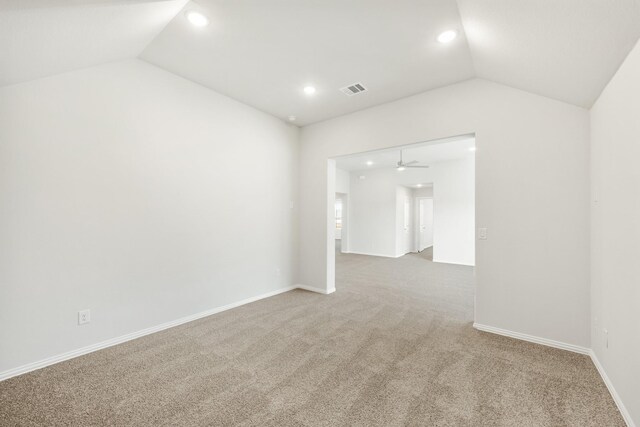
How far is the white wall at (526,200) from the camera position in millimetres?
2572

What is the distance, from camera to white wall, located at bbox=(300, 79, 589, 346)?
257 cm

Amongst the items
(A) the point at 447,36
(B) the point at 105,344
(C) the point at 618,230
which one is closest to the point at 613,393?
(C) the point at 618,230

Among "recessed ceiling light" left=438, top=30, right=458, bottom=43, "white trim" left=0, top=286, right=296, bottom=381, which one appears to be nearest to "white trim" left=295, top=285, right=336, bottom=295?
"white trim" left=0, top=286, right=296, bottom=381

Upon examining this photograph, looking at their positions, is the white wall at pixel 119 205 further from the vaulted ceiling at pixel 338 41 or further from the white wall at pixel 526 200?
the white wall at pixel 526 200

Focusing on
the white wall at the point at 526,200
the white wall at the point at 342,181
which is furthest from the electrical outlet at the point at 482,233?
the white wall at the point at 342,181

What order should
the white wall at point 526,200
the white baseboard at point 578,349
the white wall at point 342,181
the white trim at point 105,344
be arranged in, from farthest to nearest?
the white wall at point 342,181, the white wall at point 526,200, the white trim at point 105,344, the white baseboard at point 578,349

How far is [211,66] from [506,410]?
410 cm

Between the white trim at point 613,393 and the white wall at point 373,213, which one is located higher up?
the white wall at point 373,213

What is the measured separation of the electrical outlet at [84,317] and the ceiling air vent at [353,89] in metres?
3.76

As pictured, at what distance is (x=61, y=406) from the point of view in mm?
1779

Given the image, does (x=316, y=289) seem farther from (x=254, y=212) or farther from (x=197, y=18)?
(x=197, y=18)

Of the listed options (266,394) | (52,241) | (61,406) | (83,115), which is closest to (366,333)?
(266,394)

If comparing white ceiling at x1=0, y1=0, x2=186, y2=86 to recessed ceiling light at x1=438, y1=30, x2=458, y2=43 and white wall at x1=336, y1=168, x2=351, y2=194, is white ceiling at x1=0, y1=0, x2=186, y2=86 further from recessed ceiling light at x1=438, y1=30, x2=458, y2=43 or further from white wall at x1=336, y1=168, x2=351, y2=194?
white wall at x1=336, y1=168, x2=351, y2=194

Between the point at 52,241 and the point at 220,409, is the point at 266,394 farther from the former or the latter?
the point at 52,241
